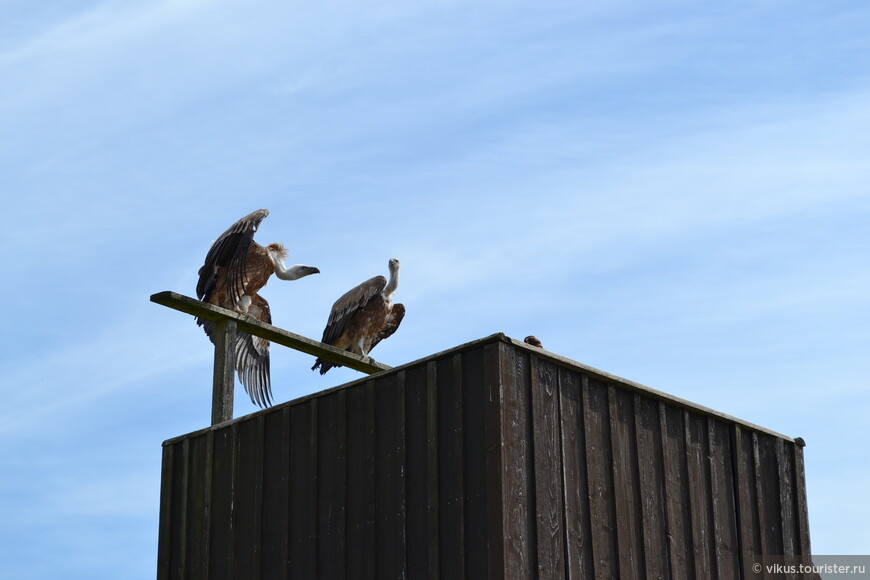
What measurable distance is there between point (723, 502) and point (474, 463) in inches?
118

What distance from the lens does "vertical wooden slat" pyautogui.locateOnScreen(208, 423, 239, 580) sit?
485 inches

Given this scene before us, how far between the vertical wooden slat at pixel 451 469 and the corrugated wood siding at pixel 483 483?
0.01 m

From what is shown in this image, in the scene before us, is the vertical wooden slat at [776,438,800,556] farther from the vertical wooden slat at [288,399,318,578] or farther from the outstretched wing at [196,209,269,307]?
the outstretched wing at [196,209,269,307]

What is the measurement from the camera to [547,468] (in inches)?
418

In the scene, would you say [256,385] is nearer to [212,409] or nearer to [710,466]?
[212,409]

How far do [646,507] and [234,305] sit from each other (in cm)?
637

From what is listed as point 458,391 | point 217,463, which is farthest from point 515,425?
point 217,463

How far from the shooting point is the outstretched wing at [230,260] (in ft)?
52.6

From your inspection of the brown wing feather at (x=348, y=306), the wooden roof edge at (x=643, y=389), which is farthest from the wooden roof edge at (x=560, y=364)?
the brown wing feather at (x=348, y=306)

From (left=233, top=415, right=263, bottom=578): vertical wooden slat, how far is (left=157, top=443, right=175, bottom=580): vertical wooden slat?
3.38 feet

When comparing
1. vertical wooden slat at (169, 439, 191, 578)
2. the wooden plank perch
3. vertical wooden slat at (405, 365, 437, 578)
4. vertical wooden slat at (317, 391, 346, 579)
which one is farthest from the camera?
the wooden plank perch

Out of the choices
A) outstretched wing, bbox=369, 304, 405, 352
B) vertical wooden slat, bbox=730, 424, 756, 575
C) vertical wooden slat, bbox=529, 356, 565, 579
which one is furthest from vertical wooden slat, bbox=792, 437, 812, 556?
outstretched wing, bbox=369, 304, 405, 352

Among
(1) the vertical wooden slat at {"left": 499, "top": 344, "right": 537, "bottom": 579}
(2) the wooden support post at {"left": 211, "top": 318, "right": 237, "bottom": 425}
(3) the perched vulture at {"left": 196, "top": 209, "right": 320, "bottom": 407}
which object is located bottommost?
(1) the vertical wooden slat at {"left": 499, "top": 344, "right": 537, "bottom": 579}

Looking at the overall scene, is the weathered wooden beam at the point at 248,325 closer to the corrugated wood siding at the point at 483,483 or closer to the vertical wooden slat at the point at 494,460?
the corrugated wood siding at the point at 483,483
